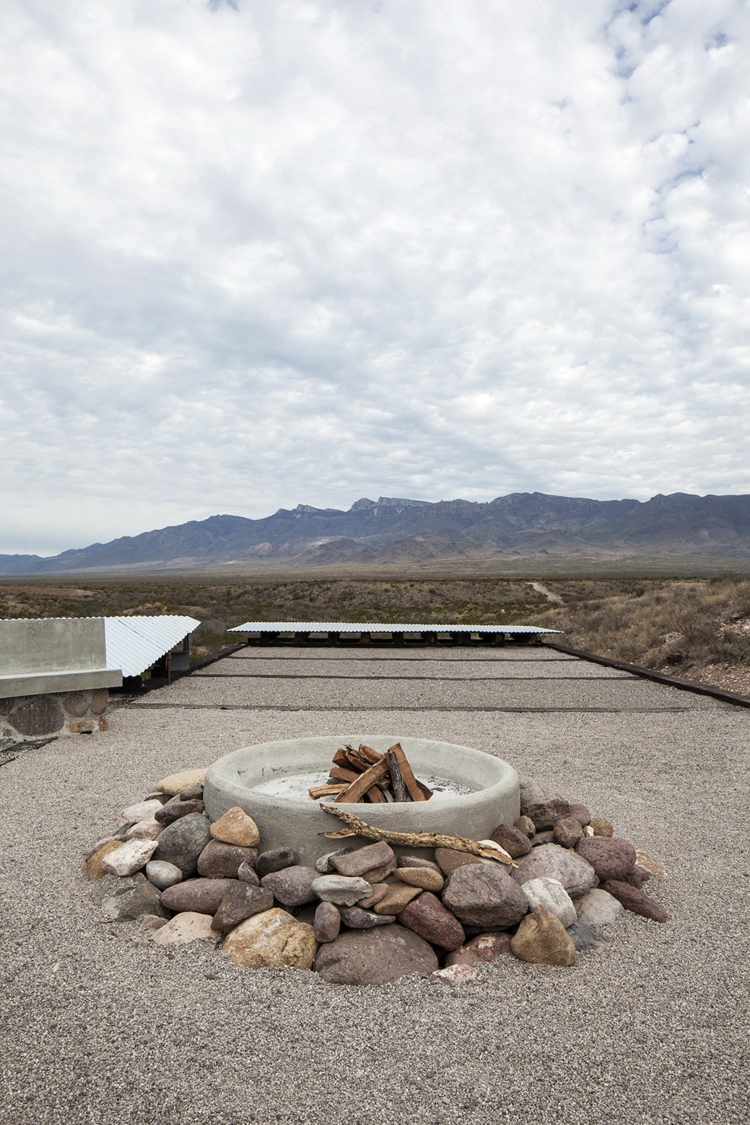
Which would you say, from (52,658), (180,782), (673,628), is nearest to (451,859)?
(180,782)

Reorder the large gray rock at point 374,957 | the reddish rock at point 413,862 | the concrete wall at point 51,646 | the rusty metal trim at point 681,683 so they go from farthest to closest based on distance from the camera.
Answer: the rusty metal trim at point 681,683 → the concrete wall at point 51,646 → the reddish rock at point 413,862 → the large gray rock at point 374,957

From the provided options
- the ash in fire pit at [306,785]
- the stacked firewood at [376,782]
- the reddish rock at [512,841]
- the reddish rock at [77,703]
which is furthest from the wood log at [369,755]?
the reddish rock at [77,703]

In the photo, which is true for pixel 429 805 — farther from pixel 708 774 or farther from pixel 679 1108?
pixel 708 774

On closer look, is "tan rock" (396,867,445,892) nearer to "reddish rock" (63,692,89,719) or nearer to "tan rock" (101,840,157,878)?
"tan rock" (101,840,157,878)

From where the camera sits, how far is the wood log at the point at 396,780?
3.79 meters

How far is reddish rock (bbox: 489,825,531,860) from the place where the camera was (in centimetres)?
356

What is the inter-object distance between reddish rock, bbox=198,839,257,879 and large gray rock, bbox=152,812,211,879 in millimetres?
104

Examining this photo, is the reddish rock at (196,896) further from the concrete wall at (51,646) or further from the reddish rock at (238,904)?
the concrete wall at (51,646)

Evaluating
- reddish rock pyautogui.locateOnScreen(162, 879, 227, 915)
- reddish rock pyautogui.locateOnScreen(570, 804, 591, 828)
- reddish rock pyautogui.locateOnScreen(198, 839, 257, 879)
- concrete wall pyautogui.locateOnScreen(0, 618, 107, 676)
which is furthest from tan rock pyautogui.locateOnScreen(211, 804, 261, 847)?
concrete wall pyautogui.locateOnScreen(0, 618, 107, 676)

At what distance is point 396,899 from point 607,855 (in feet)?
4.19

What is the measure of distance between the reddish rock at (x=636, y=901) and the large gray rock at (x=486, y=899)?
627 millimetres

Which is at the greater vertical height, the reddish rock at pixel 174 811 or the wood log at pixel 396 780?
the wood log at pixel 396 780

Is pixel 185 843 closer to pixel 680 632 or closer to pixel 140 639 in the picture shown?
pixel 140 639

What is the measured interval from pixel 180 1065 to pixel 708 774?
507 centimetres
